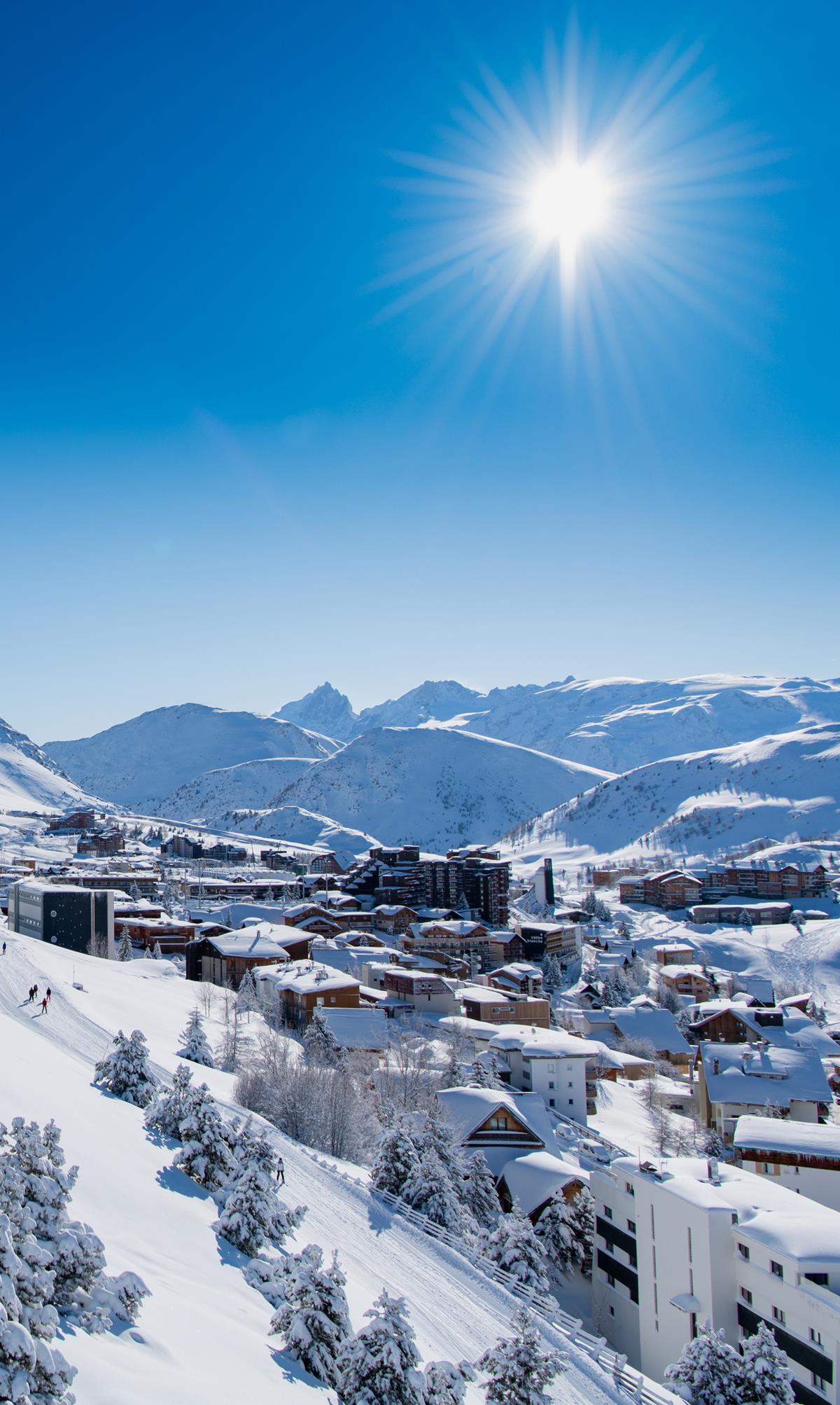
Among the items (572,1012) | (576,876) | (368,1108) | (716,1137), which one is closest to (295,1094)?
(368,1108)

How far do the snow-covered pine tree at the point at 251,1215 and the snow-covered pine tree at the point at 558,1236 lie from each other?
1384 cm

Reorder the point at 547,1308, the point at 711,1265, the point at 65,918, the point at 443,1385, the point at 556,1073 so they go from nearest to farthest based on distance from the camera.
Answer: the point at 443,1385 < the point at 547,1308 < the point at 711,1265 < the point at 556,1073 < the point at 65,918

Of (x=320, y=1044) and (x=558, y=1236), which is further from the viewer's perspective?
(x=320, y=1044)

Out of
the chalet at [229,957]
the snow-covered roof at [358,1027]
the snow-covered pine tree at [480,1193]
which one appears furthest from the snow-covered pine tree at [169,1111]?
the chalet at [229,957]

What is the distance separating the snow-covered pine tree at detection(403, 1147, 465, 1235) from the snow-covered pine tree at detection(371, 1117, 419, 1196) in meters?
0.31

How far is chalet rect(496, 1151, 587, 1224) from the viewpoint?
101 ft

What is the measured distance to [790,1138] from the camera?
33500 mm

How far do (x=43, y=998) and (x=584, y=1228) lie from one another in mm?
23039

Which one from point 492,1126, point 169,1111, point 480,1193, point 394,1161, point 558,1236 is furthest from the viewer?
point 492,1126

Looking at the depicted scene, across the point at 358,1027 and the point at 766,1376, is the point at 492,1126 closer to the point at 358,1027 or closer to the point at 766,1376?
the point at 358,1027

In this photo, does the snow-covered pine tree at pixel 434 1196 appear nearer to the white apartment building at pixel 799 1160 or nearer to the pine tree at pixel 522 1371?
the pine tree at pixel 522 1371

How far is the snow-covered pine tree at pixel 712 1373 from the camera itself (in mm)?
18172

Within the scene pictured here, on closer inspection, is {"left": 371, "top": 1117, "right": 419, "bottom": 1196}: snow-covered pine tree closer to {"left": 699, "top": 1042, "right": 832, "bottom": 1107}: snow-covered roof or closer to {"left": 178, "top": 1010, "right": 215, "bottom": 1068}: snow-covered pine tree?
{"left": 178, "top": 1010, "right": 215, "bottom": 1068}: snow-covered pine tree

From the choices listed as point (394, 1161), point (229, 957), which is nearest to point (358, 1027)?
point (229, 957)
